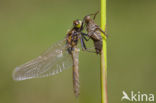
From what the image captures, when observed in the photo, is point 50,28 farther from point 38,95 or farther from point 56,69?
point 56,69

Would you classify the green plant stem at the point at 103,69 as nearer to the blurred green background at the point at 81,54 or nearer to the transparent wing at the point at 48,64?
the transparent wing at the point at 48,64

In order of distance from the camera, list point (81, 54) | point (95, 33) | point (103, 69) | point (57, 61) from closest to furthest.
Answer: point (103, 69), point (95, 33), point (57, 61), point (81, 54)

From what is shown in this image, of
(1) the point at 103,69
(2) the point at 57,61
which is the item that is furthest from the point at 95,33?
(2) the point at 57,61

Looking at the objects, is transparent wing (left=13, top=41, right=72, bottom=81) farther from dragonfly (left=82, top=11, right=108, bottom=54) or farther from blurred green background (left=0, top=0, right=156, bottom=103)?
blurred green background (left=0, top=0, right=156, bottom=103)

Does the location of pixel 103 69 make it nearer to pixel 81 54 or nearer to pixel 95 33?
pixel 95 33

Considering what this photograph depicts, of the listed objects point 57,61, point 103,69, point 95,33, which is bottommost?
point 103,69

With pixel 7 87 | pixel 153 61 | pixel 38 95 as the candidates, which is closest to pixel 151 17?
pixel 153 61

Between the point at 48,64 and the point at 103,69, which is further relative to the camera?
the point at 48,64

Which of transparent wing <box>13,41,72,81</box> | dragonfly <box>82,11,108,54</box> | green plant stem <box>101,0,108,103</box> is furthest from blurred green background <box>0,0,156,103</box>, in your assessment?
Answer: green plant stem <box>101,0,108,103</box>
